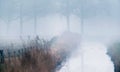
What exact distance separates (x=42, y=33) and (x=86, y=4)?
18.6 inches

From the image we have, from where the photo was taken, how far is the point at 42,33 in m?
3.44

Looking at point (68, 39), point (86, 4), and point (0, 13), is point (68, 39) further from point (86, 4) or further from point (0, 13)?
point (0, 13)

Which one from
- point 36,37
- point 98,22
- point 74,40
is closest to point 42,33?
point 36,37

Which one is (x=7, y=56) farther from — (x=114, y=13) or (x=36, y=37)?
(x=114, y=13)

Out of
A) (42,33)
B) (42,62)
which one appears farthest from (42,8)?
(42,62)

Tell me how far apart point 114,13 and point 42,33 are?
668 mm

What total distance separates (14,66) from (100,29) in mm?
836

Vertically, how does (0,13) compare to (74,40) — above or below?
above

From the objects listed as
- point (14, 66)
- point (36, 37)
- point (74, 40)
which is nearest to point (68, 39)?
point (74, 40)

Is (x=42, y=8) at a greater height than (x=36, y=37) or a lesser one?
greater

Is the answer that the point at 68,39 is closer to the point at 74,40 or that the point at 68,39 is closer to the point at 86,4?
the point at 74,40

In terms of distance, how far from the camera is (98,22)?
3404mm

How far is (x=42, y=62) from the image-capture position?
11.2 ft

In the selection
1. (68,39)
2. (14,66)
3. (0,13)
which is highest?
(0,13)
